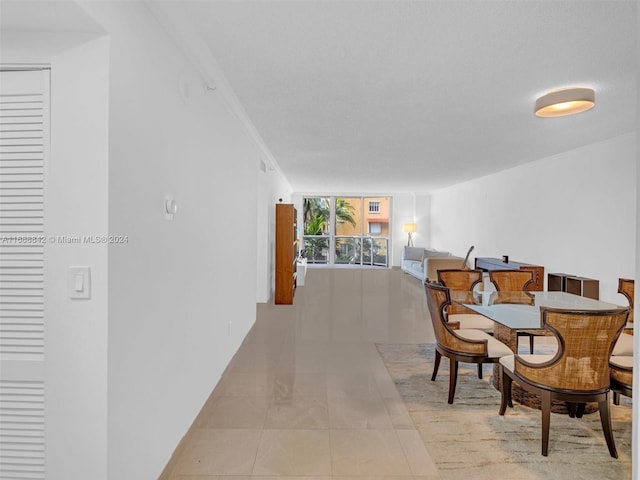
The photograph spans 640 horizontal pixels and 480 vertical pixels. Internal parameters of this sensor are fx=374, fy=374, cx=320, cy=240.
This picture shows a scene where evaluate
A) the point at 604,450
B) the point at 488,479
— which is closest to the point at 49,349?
the point at 488,479

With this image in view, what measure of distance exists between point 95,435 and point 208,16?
209 cm

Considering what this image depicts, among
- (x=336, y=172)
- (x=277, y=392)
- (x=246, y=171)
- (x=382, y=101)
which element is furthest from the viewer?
(x=336, y=172)

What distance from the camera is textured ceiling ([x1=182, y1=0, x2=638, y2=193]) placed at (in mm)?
2014

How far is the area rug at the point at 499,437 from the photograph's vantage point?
2190mm

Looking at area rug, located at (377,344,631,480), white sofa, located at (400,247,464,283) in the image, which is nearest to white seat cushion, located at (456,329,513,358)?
area rug, located at (377,344,631,480)

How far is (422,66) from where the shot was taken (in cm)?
267

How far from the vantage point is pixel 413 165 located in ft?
22.5

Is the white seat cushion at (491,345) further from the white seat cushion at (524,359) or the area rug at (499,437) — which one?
the area rug at (499,437)

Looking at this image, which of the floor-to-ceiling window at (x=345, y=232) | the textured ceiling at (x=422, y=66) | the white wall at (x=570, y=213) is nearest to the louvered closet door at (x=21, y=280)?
the textured ceiling at (x=422, y=66)

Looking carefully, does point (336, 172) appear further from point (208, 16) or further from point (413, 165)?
point (208, 16)

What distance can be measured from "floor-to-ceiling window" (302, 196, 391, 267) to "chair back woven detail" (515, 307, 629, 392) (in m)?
9.94

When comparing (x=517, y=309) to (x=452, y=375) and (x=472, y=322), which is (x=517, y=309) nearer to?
(x=472, y=322)

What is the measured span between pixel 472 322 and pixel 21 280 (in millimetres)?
3601

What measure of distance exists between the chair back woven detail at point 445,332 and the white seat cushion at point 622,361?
2.68ft
